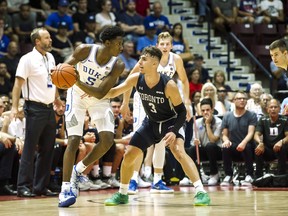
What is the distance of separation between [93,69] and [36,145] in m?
1.96

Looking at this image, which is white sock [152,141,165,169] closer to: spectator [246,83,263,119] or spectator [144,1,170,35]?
spectator [246,83,263,119]

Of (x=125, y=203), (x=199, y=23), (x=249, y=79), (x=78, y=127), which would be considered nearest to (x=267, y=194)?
(x=125, y=203)

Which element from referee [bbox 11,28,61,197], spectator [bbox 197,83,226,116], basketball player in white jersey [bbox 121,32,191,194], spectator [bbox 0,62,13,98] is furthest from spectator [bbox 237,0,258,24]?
referee [bbox 11,28,61,197]

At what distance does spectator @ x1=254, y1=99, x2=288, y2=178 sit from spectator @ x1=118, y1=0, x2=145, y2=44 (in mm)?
4529

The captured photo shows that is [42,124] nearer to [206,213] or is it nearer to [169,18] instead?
[206,213]

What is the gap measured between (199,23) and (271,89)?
139 inches

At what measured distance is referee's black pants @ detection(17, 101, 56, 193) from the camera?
975 centimetres

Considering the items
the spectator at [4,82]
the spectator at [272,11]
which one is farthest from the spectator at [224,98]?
the spectator at [272,11]

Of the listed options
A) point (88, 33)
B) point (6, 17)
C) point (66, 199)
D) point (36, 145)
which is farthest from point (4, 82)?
point (66, 199)

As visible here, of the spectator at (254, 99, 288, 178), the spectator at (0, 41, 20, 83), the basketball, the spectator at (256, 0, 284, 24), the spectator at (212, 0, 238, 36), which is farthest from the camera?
the spectator at (256, 0, 284, 24)

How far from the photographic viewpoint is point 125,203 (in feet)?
27.7

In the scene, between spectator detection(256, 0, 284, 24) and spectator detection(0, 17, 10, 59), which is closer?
spectator detection(0, 17, 10, 59)

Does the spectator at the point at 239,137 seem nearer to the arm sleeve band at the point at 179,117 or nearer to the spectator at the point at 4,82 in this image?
the spectator at the point at 4,82

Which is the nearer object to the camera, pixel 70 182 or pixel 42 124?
pixel 70 182
